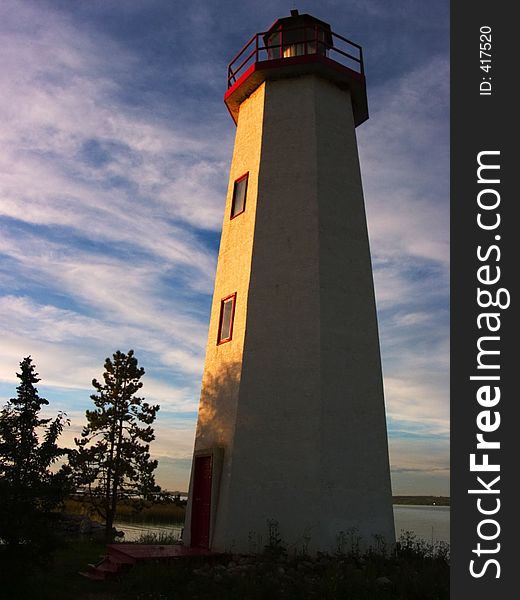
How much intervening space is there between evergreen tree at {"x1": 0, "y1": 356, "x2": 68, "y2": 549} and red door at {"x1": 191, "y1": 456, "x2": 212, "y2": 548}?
488cm

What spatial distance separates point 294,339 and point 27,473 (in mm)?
7038

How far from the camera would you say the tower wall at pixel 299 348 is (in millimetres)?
14156

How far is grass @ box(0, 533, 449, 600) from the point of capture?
10.7 meters

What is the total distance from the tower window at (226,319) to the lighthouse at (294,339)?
Answer: 57mm

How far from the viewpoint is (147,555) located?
43.8 feet

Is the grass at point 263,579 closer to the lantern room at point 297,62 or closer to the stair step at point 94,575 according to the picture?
the stair step at point 94,575

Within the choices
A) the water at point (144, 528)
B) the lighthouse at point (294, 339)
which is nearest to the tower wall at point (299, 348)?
the lighthouse at point (294, 339)

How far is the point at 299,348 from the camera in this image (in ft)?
49.7

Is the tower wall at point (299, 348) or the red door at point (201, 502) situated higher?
the tower wall at point (299, 348)

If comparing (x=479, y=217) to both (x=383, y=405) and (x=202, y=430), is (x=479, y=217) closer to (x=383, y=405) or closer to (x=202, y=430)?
(x=383, y=405)

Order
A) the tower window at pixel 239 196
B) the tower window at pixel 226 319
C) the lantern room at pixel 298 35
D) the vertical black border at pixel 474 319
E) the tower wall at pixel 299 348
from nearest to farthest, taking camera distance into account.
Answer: the vertical black border at pixel 474 319 < the tower wall at pixel 299 348 < the tower window at pixel 226 319 < the tower window at pixel 239 196 < the lantern room at pixel 298 35

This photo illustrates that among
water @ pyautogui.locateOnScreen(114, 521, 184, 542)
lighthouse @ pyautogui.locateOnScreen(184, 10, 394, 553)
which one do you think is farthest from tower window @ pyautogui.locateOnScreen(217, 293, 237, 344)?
water @ pyautogui.locateOnScreen(114, 521, 184, 542)

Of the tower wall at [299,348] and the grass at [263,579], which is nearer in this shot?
the grass at [263,579]

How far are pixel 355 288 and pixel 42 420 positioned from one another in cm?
860
